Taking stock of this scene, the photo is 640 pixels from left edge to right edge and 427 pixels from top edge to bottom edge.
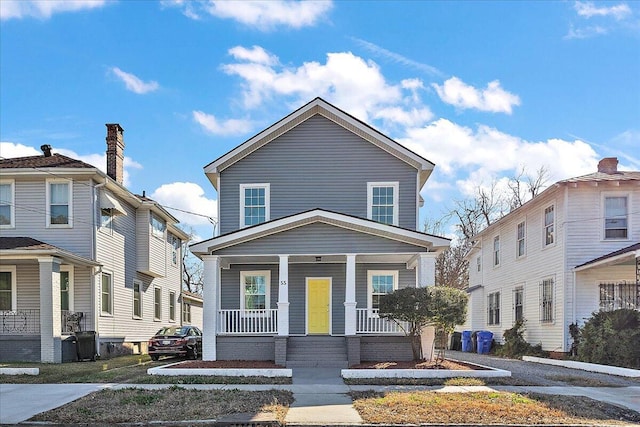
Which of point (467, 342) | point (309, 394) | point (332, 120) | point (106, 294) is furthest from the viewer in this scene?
point (467, 342)

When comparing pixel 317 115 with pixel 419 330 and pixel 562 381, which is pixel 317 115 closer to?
pixel 419 330

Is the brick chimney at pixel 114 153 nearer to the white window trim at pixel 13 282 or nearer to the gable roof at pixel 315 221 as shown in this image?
the white window trim at pixel 13 282

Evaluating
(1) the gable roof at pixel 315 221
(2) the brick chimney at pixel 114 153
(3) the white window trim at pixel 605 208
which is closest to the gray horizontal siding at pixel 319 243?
(1) the gable roof at pixel 315 221

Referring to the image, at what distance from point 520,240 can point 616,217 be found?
5.51 meters

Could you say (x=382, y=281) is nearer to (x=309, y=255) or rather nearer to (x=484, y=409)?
(x=309, y=255)

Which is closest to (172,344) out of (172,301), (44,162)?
(44,162)

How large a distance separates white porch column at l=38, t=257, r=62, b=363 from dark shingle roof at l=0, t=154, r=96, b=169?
386cm

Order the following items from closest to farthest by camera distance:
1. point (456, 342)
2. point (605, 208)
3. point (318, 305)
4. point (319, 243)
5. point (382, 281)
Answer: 1. point (319, 243)
2. point (605, 208)
3. point (318, 305)
4. point (382, 281)
5. point (456, 342)

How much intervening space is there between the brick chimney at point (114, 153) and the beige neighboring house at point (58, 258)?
140 centimetres

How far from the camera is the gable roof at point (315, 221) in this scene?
51.1ft

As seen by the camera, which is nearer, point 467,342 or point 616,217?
point 616,217

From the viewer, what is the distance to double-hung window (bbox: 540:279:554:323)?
19156 mm

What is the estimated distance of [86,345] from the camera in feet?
59.1

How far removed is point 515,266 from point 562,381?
1146 centimetres
